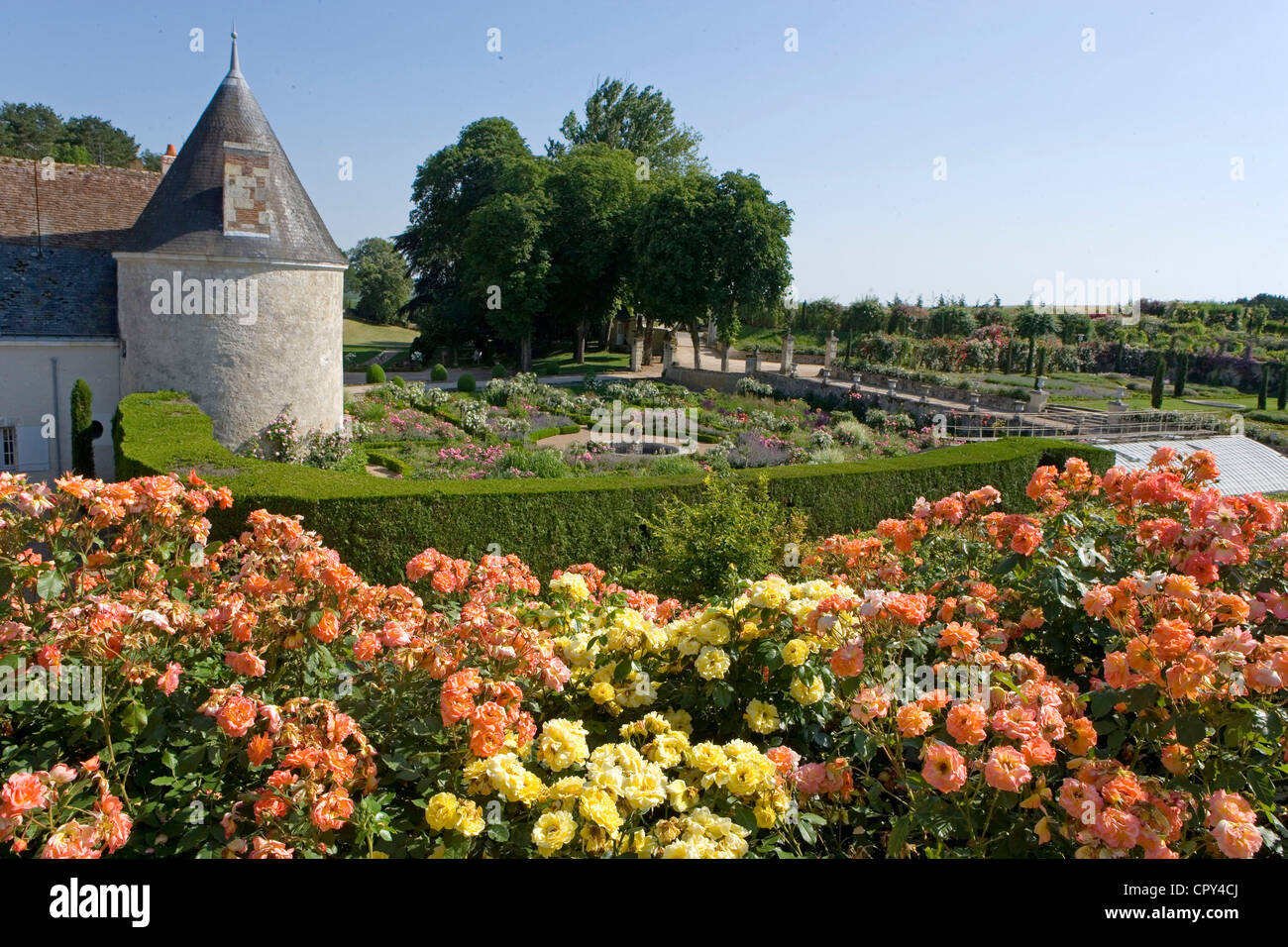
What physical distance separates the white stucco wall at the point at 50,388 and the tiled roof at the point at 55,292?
306 mm

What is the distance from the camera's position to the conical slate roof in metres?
16.9

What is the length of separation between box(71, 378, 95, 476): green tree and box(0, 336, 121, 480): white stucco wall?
0.53m

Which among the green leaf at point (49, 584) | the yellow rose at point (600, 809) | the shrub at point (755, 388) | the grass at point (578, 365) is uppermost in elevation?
the grass at point (578, 365)

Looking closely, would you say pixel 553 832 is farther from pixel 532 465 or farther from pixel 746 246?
pixel 746 246

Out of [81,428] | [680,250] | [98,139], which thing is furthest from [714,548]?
[98,139]

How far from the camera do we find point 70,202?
19969mm

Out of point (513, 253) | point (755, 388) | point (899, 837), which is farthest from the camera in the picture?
point (513, 253)

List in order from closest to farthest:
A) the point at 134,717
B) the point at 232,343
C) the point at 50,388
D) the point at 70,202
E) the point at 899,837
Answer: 1. the point at 899,837
2. the point at 134,717
3. the point at 232,343
4. the point at 50,388
5. the point at 70,202

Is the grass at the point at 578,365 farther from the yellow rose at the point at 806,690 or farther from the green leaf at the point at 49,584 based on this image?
the yellow rose at the point at 806,690

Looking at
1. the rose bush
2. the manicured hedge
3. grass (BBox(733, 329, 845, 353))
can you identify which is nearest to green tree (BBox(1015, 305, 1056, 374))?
grass (BBox(733, 329, 845, 353))

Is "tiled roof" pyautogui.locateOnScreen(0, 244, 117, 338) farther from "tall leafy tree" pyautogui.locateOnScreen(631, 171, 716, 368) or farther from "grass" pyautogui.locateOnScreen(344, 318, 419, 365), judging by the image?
"grass" pyautogui.locateOnScreen(344, 318, 419, 365)

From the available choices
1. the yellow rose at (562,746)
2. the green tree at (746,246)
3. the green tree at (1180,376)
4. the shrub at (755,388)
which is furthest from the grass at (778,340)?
the yellow rose at (562,746)

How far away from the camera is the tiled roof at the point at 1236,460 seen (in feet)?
73.2

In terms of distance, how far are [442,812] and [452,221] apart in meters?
48.2
